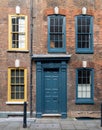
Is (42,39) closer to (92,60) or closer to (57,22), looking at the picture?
(57,22)

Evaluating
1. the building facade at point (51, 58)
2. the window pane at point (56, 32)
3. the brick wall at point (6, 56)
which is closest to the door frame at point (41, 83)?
the building facade at point (51, 58)

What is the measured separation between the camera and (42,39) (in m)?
17.7

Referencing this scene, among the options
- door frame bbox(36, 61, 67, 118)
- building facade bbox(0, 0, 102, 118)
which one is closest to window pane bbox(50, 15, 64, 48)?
building facade bbox(0, 0, 102, 118)

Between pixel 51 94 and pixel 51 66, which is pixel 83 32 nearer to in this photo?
pixel 51 66

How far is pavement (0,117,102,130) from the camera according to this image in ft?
45.3

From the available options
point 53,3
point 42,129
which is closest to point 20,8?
point 53,3

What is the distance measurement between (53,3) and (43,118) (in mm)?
6531

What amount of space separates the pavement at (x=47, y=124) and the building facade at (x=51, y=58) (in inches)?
32.6

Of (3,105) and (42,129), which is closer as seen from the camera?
(42,129)

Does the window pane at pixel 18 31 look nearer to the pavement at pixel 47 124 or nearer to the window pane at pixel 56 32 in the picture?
the window pane at pixel 56 32

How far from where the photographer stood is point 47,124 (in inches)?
594

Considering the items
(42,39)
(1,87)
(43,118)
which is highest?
(42,39)

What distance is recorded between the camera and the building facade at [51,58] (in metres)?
17.5

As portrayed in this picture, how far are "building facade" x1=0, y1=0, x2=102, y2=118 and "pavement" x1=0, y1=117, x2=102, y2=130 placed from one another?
0.83m
